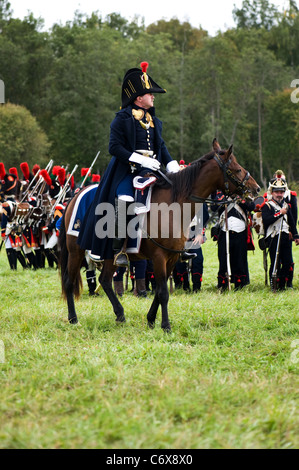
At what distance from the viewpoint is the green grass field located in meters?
3.88

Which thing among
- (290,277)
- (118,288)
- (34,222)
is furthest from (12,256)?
(290,277)

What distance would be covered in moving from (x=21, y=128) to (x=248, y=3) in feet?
96.1

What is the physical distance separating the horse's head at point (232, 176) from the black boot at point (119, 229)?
45.1 inches

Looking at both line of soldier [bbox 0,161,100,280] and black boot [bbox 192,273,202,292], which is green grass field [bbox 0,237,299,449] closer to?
black boot [bbox 192,273,202,292]

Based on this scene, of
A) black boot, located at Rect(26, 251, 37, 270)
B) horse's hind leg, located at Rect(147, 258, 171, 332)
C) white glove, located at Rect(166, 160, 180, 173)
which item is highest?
white glove, located at Rect(166, 160, 180, 173)

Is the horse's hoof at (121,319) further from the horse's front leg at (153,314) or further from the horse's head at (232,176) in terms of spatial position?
the horse's head at (232,176)

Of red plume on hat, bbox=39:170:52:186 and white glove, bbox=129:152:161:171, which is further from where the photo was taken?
red plume on hat, bbox=39:170:52:186

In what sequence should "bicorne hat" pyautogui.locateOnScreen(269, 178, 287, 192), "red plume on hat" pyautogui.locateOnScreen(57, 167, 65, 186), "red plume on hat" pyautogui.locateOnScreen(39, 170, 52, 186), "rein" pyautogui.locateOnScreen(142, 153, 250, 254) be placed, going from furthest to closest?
"red plume on hat" pyautogui.locateOnScreen(39, 170, 52, 186) → "red plume on hat" pyautogui.locateOnScreen(57, 167, 65, 186) → "bicorne hat" pyautogui.locateOnScreen(269, 178, 287, 192) → "rein" pyautogui.locateOnScreen(142, 153, 250, 254)

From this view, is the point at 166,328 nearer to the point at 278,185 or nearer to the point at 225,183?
the point at 225,183

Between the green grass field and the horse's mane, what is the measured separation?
4.89ft

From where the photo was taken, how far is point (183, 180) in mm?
6977

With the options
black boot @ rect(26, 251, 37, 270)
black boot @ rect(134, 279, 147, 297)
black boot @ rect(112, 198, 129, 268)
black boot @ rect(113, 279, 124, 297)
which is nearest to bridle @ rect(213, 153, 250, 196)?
black boot @ rect(112, 198, 129, 268)

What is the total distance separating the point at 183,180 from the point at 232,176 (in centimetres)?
56

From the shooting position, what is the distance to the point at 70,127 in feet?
165
